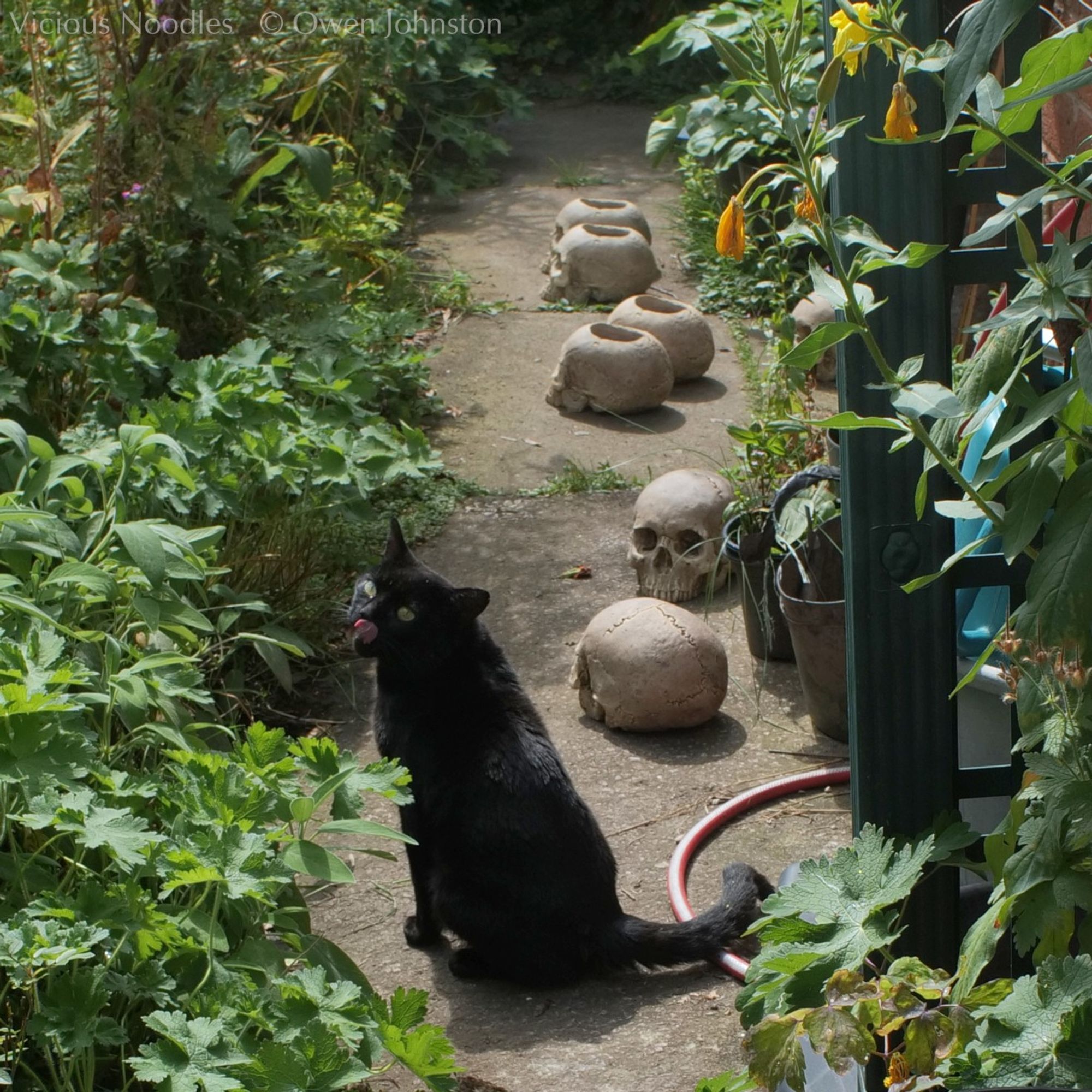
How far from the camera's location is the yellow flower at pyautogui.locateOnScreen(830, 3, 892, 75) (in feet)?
4.75

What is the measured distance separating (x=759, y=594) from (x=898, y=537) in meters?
2.28

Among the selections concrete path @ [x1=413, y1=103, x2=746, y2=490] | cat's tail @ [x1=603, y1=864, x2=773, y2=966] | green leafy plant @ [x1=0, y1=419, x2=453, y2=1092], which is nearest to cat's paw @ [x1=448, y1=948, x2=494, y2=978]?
cat's tail @ [x1=603, y1=864, x2=773, y2=966]

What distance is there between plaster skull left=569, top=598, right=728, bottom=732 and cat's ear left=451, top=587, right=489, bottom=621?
2.31ft

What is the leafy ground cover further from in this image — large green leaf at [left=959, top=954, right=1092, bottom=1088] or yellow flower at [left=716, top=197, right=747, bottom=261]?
yellow flower at [left=716, top=197, right=747, bottom=261]

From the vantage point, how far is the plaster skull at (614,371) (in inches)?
226

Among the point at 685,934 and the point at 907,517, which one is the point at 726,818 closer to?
the point at 685,934

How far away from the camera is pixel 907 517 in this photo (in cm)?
187

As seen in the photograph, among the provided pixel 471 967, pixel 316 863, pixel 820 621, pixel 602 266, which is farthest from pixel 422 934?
pixel 602 266

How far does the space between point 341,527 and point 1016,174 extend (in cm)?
304

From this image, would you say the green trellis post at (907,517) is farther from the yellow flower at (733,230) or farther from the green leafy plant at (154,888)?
the green leafy plant at (154,888)

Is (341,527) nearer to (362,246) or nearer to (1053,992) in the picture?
(362,246)

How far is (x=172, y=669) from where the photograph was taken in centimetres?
284

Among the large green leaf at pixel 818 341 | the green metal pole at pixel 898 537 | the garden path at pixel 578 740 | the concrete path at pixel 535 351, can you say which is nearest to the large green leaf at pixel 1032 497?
the large green leaf at pixel 818 341

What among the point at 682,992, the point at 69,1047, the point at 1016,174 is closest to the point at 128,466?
the point at 69,1047
